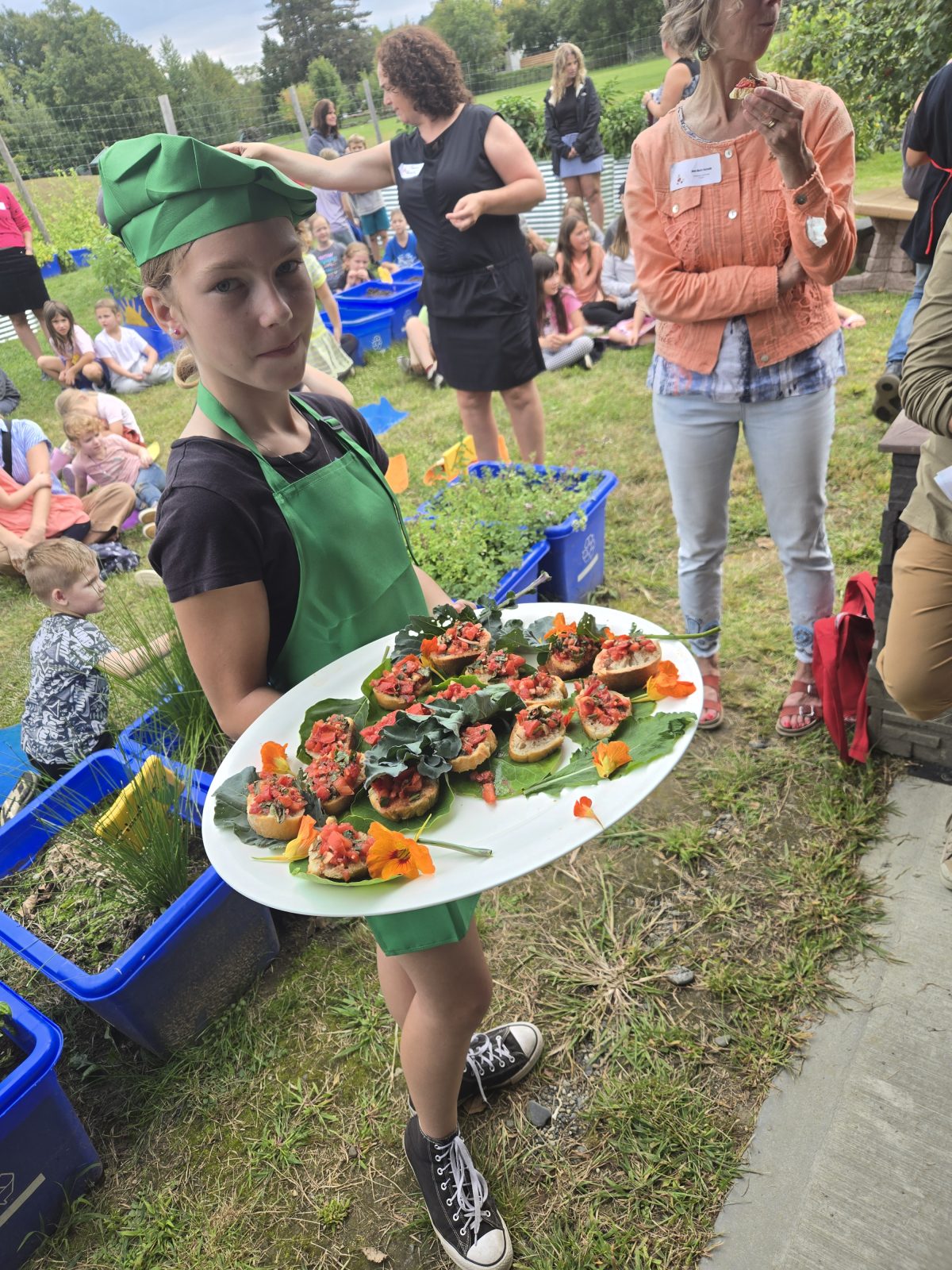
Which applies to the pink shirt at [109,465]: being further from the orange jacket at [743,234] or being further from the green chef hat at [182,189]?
the green chef hat at [182,189]

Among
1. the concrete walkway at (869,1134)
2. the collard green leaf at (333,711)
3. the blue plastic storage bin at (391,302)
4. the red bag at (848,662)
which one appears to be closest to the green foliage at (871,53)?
the blue plastic storage bin at (391,302)

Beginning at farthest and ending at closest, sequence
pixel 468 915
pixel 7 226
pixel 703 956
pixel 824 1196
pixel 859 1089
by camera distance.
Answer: pixel 7 226 → pixel 703 956 → pixel 859 1089 → pixel 824 1196 → pixel 468 915

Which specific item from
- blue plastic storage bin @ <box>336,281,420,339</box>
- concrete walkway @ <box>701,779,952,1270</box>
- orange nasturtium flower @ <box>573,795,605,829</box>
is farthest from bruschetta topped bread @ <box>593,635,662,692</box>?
blue plastic storage bin @ <box>336,281,420,339</box>

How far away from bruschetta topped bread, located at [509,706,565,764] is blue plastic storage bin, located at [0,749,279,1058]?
1314mm

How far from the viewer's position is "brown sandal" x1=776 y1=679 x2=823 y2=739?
2.94 m

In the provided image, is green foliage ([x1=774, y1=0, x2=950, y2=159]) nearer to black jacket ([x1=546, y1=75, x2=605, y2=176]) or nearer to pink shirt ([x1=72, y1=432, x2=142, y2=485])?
black jacket ([x1=546, y1=75, x2=605, y2=176])

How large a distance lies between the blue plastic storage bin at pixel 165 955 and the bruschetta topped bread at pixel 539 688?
1278 mm

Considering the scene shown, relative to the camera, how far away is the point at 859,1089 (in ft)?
6.40

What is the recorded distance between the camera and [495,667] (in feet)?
5.07

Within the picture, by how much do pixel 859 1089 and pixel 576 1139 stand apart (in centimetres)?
67

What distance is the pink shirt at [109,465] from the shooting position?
19.4ft

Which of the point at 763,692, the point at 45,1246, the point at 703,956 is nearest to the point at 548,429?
the point at 763,692

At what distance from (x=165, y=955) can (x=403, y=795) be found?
4.26ft

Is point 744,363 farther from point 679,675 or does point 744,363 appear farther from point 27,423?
point 27,423
